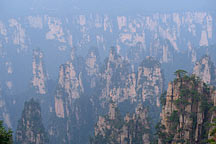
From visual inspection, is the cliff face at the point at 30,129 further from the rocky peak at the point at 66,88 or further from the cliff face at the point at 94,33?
the cliff face at the point at 94,33

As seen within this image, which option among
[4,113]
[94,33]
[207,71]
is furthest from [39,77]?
[94,33]

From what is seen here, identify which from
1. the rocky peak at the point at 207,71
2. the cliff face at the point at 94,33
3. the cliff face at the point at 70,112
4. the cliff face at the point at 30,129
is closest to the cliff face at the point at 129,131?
the cliff face at the point at 30,129

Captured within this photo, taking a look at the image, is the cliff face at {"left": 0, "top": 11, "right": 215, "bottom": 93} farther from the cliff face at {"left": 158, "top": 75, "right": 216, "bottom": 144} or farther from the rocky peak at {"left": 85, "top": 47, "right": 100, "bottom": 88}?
the cliff face at {"left": 158, "top": 75, "right": 216, "bottom": 144}

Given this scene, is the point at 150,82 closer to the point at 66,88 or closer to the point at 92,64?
the point at 66,88

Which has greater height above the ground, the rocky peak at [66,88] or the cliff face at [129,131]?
the rocky peak at [66,88]

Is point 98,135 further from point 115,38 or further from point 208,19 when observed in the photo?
point 208,19

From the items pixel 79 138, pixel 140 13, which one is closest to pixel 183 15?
pixel 140 13
